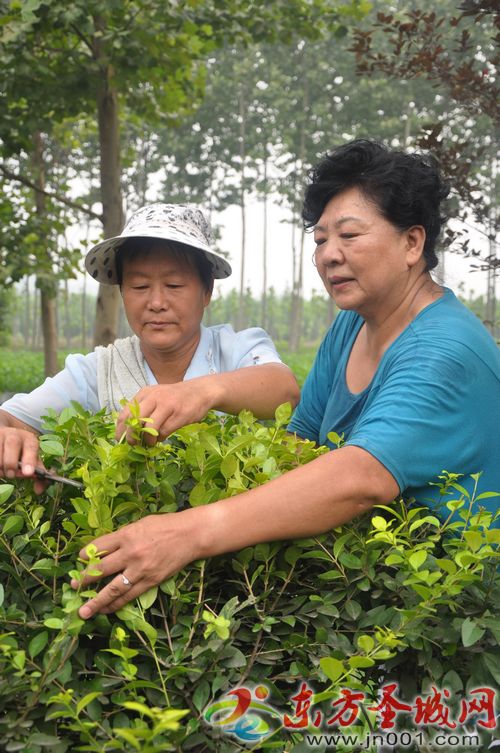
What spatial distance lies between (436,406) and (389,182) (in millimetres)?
669

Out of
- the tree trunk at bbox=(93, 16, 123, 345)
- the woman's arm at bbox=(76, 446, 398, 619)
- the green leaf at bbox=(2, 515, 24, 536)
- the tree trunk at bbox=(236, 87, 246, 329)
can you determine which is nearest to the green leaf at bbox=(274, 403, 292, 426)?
the woman's arm at bbox=(76, 446, 398, 619)

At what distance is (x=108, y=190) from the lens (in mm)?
6832

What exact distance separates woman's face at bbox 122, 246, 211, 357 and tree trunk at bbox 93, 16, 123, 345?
14.2ft

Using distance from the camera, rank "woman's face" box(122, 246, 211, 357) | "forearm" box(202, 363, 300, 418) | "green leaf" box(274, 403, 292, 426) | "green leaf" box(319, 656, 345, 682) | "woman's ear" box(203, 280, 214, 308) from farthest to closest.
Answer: "woman's ear" box(203, 280, 214, 308) < "woman's face" box(122, 246, 211, 357) < "forearm" box(202, 363, 300, 418) < "green leaf" box(274, 403, 292, 426) < "green leaf" box(319, 656, 345, 682)

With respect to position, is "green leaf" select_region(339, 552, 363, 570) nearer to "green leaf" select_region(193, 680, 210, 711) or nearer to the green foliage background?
the green foliage background

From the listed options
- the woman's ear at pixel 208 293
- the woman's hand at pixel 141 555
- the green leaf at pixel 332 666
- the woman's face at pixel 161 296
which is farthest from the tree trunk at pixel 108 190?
the green leaf at pixel 332 666

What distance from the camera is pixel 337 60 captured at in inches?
1277

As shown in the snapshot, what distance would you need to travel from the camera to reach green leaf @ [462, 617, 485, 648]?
125 centimetres

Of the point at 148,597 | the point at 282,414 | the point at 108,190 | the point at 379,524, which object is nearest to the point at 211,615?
the point at 148,597

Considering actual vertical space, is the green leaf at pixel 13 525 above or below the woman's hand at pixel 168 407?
below

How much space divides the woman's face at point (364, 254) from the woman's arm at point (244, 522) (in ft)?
2.14

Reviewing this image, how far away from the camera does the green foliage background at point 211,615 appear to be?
1.24 meters

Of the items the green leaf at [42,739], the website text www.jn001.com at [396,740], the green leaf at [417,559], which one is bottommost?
the website text www.jn001.com at [396,740]

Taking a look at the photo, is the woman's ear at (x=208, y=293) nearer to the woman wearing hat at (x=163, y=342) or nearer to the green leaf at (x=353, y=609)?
the woman wearing hat at (x=163, y=342)
